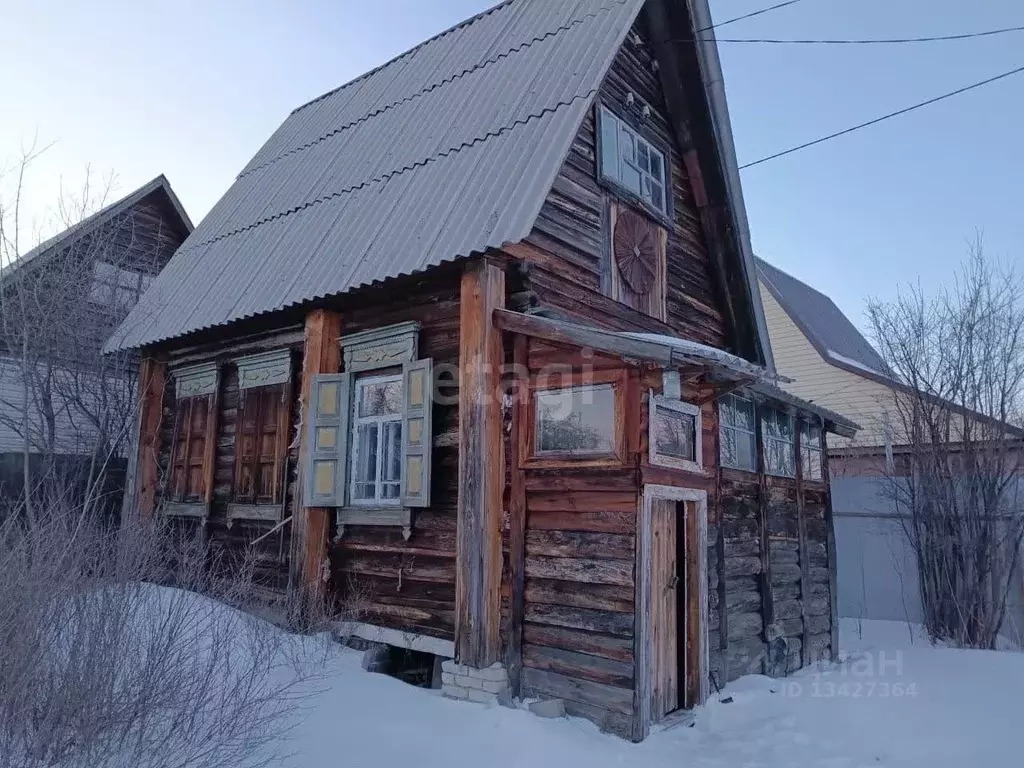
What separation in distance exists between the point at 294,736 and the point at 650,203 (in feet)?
22.3

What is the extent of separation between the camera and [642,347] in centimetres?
576

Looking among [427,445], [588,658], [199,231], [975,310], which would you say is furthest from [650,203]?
[199,231]

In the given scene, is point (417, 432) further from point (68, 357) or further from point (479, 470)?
point (68, 357)

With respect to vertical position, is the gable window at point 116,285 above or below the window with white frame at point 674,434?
above

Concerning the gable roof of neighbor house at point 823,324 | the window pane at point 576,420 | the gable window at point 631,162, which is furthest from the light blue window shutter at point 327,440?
the gable roof of neighbor house at point 823,324

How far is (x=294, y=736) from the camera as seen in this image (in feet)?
16.6

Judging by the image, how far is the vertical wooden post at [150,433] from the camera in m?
10.3

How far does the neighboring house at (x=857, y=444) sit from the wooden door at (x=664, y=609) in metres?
2.75

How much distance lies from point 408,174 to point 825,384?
13325 millimetres

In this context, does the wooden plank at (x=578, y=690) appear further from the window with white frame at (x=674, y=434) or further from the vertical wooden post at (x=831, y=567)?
the vertical wooden post at (x=831, y=567)

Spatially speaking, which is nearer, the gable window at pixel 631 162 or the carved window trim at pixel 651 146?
the carved window trim at pixel 651 146

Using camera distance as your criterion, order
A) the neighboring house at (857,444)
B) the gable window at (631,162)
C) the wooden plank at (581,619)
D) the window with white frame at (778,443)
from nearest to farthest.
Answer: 1. the wooden plank at (581,619)
2. the gable window at (631,162)
3. the window with white frame at (778,443)
4. the neighboring house at (857,444)

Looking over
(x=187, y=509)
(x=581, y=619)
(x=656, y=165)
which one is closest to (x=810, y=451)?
(x=656, y=165)

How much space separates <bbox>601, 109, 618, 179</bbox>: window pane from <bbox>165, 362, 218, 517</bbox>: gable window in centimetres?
539
